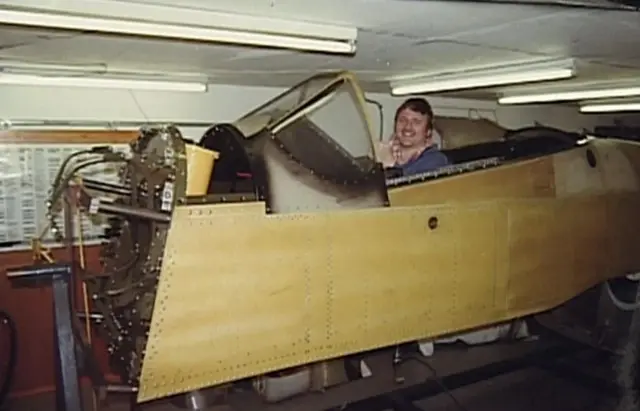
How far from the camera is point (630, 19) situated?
11.4 feet

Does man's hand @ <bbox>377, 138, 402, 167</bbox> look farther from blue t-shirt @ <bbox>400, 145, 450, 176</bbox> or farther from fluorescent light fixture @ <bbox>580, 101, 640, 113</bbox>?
fluorescent light fixture @ <bbox>580, 101, 640, 113</bbox>

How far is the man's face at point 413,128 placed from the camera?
4910 millimetres

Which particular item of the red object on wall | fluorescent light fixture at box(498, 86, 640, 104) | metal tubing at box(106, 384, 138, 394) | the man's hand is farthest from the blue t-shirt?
fluorescent light fixture at box(498, 86, 640, 104)

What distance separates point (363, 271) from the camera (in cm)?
372

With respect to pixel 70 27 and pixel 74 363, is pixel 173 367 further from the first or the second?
pixel 70 27

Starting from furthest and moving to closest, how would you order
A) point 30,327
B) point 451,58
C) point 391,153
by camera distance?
point 30,327 → point 391,153 → point 451,58

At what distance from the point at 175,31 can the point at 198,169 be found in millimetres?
709

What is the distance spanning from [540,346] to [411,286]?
333 centimetres

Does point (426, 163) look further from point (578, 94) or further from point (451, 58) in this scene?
point (578, 94)

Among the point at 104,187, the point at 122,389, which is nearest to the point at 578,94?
the point at 104,187

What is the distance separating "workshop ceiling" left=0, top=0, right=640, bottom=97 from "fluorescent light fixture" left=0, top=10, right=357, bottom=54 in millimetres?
143

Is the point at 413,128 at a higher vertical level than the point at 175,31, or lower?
lower

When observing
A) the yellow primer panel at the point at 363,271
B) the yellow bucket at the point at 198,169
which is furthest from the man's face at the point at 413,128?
the yellow bucket at the point at 198,169

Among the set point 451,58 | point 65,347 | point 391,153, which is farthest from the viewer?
point 391,153
